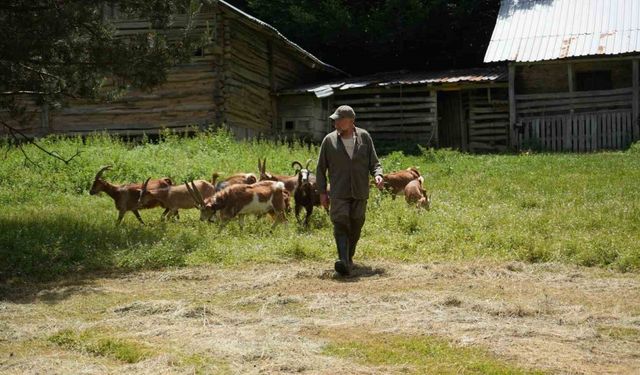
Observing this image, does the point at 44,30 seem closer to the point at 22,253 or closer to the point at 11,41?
the point at 11,41

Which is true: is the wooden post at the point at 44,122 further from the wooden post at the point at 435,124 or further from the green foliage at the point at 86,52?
the green foliage at the point at 86,52

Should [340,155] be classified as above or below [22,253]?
above

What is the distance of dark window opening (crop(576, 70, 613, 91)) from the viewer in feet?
93.8

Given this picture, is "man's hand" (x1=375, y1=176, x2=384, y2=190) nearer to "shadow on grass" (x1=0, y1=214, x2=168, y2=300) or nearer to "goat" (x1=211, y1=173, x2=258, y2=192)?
"shadow on grass" (x1=0, y1=214, x2=168, y2=300)

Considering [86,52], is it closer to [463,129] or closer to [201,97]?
[201,97]

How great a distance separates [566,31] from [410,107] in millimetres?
5616

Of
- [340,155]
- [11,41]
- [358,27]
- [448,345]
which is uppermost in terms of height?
[358,27]

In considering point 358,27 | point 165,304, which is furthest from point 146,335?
point 358,27

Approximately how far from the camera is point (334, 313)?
788cm

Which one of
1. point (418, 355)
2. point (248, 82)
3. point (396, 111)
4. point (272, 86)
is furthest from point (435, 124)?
point (418, 355)

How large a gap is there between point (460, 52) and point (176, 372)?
108 feet

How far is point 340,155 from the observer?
34.5 feet

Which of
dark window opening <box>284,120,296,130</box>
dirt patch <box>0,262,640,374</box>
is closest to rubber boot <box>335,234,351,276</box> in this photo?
dirt patch <box>0,262,640,374</box>

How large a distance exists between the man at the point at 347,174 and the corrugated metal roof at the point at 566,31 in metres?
17.4
